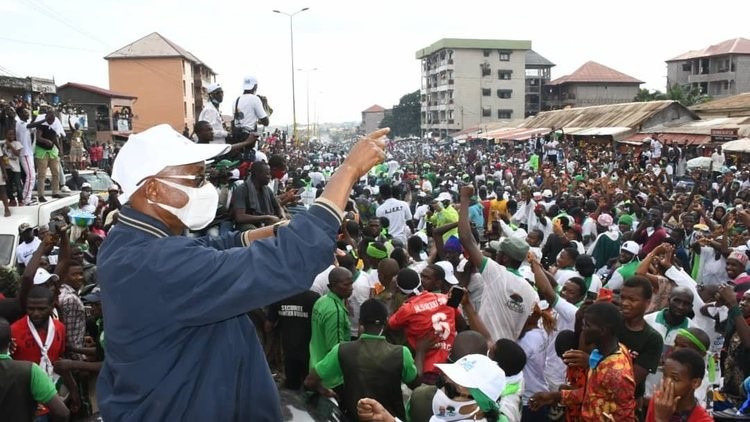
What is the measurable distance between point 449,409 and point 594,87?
227 ft

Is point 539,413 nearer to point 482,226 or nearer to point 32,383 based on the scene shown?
point 32,383

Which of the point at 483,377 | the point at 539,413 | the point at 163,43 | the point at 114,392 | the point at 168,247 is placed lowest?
the point at 539,413

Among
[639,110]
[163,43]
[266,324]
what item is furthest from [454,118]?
[266,324]

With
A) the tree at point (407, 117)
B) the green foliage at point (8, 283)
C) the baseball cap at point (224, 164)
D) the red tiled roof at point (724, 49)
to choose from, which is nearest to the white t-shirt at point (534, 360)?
the baseball cap at point (224, 164)

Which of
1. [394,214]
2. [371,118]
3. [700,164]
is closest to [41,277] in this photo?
[394,214]

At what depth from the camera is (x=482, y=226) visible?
11.6m

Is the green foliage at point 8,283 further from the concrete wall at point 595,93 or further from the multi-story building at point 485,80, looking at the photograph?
the multi-story building at point 485,80

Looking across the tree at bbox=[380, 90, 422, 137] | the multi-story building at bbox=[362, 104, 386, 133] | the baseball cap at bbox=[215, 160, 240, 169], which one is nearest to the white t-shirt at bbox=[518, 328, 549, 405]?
the baseball cap at bbox=[215, 160, 240, 169]

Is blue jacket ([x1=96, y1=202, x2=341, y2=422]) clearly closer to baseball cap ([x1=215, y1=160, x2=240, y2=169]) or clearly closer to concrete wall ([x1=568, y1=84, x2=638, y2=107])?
baseball cap ([x1=215, y1=160, x2=240, y2=169])

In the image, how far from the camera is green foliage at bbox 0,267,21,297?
19.8 feet

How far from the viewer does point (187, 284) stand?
180cm

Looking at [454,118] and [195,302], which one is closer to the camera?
[195,302]

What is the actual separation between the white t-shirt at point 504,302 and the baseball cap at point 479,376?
203 cm

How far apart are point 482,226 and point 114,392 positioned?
9975mm
